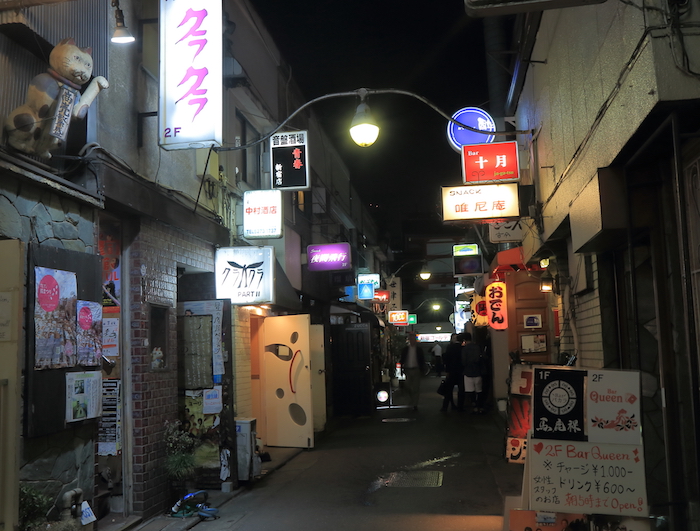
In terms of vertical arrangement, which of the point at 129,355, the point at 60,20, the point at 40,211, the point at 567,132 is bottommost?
the point at 129,355

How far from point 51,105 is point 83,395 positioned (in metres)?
2.90

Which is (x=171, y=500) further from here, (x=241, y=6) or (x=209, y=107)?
(x=241, y=6)

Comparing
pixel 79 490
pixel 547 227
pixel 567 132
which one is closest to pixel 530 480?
pixel 79 490

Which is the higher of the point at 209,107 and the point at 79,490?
the point at 209,107

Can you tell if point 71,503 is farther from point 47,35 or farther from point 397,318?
point 397,318

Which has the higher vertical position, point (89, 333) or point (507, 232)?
point (507, 232)

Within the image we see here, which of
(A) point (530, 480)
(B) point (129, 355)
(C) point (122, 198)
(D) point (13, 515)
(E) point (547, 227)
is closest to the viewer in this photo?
(D) point (13, 515)

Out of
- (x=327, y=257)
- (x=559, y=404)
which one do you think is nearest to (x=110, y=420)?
(x=559, y=404)

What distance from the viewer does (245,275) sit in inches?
414

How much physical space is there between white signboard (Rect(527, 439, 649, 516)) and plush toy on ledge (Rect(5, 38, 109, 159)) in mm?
5233

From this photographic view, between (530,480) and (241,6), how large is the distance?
451 inches

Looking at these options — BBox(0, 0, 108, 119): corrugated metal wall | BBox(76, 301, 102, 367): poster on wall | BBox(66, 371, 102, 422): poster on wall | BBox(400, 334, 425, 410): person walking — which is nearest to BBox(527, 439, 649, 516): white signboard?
BBox(66, 371, 102, 422): poster on wall

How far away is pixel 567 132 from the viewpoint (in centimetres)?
815

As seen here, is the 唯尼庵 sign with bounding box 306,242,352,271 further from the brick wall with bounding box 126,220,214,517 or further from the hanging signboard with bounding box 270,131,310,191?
the brick wall with bounding box 126,220,214,517
